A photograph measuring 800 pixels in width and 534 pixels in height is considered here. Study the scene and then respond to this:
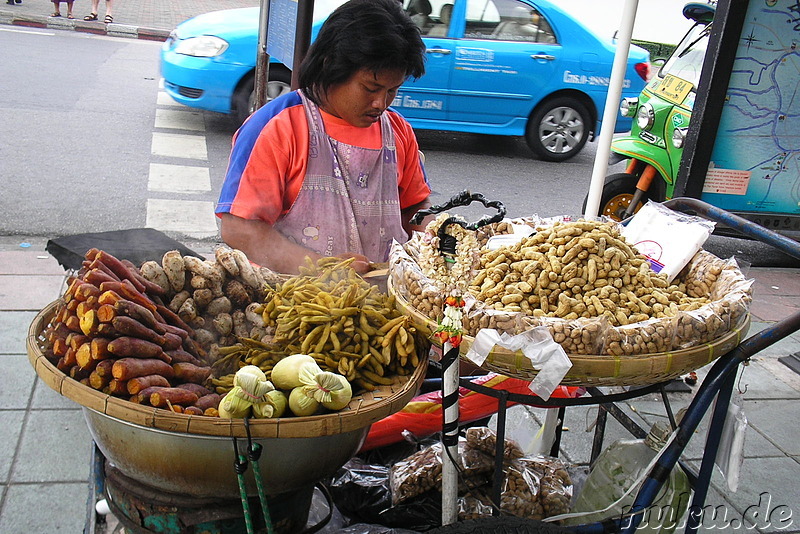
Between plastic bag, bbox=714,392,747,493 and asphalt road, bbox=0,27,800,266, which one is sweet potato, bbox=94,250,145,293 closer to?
plastic bag, bbox=714,392,747,493

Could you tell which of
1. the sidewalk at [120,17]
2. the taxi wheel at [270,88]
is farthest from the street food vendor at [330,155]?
the sidewalk at [120,17]

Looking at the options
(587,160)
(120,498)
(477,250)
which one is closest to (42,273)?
(120,498)

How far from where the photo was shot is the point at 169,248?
264 cm

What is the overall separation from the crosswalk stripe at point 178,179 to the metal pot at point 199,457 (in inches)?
183

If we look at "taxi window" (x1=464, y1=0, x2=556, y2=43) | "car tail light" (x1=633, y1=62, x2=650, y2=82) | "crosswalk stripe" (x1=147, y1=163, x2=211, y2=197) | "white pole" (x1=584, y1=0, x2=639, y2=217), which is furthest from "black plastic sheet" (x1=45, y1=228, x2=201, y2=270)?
"car tail light" (x1=633, y1=62, x2=650, y2=82)

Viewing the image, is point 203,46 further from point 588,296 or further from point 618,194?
point 588,296

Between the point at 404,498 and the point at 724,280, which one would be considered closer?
the point at 724,280

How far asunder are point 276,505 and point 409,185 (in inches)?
58.7

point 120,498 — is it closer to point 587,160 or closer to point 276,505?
point 276,505

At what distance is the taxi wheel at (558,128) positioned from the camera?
8.05m

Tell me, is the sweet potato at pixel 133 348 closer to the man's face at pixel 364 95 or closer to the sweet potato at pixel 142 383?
the sweet potato at pixel 142 383

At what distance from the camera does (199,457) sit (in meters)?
1.52

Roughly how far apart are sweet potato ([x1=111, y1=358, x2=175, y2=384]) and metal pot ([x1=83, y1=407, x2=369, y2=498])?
0.34 feet

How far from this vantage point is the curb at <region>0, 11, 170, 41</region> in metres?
13.4
